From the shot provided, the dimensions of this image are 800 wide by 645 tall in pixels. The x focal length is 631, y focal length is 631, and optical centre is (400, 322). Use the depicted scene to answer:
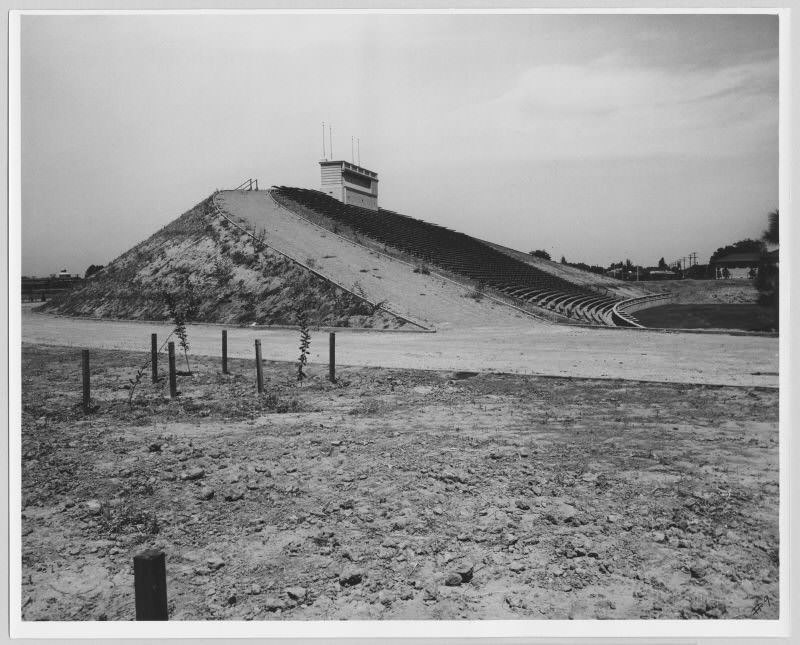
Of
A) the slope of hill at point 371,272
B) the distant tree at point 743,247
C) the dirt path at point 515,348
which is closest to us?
the distant tree at point 743,247

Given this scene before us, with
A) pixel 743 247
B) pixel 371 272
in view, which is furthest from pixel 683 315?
pixel 743 247

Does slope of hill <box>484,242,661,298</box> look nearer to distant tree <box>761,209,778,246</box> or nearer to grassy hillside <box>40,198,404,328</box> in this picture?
grassy hillside <box>40,198,404,328</box>

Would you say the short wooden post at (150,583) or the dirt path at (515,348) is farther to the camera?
the dirt path at (515,348)

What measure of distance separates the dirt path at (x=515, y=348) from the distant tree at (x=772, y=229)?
3.88 feet

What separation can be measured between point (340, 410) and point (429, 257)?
68.1 ft

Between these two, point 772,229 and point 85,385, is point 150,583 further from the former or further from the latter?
point 772,229

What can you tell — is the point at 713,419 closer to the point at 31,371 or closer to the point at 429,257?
the point at 31,371

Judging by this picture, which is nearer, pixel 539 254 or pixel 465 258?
pixel 465 258

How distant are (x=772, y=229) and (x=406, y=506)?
5441mm

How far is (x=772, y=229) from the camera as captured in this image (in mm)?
7500

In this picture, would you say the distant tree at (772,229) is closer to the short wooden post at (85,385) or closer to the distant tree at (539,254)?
the short wooden post at (85,385)

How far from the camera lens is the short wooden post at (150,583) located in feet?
11.9

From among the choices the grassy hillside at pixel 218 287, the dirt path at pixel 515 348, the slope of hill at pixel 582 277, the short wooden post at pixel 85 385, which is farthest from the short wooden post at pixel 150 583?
the slope of hill at pixel 582 277

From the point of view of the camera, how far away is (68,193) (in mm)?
8516
